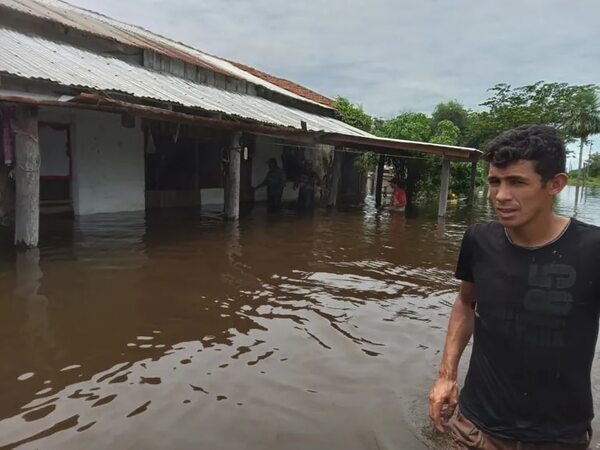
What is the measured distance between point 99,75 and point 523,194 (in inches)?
327

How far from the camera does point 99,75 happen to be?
8406mm

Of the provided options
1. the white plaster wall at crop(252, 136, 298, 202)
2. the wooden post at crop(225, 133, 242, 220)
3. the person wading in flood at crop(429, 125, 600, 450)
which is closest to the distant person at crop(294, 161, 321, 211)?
the white plaster wall at crop(252, 136, 298, 202)

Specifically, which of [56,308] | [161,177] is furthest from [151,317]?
[161,177]

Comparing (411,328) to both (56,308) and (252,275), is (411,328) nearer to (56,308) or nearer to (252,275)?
(252,275)

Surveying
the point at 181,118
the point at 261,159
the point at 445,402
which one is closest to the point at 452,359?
the point at 445,402

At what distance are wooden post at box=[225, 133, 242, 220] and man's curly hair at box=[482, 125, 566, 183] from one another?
9.93 m

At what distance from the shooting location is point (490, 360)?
6.10ft

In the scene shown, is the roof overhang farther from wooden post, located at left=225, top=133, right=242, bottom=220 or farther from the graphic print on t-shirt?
the graphic print on t-shirt

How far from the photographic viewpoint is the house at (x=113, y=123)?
7082 millimetres

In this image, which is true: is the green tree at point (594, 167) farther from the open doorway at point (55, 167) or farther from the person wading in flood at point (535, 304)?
the person wading in flood at point (535, 304)

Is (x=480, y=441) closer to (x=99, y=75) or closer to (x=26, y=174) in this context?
(x=26, y=174)

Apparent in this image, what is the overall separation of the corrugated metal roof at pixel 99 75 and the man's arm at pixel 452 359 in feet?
21.4

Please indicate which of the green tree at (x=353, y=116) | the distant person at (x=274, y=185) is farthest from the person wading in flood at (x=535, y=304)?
the green tree at (x=353, y=116)

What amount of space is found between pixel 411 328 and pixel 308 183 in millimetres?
11253
